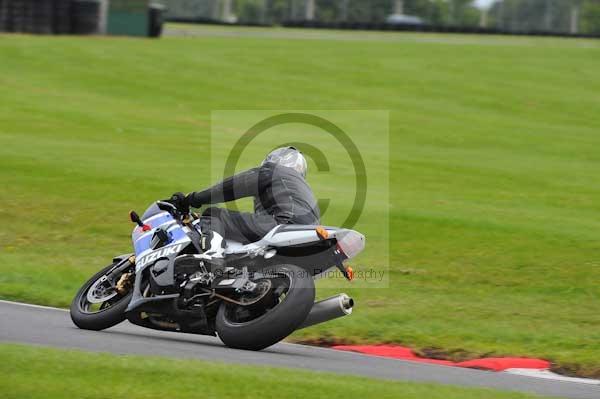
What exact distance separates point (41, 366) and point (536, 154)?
17810mm

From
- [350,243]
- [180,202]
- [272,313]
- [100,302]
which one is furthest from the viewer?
[100,302]

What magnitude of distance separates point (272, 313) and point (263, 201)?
1169 millimetres

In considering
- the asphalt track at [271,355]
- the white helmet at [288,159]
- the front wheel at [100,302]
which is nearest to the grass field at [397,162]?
the asphalt track at [271,355]

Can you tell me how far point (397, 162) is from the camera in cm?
2089

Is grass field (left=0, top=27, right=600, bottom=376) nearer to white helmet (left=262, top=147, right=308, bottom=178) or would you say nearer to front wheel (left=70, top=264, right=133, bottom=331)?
front wheel (left=70, top=264, right=133, bottom=331)

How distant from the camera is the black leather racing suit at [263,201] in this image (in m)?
8.44

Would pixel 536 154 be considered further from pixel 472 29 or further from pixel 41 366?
pixel 472 29

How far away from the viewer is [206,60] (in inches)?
1361

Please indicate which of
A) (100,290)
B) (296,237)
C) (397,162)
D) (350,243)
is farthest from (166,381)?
(397,162)

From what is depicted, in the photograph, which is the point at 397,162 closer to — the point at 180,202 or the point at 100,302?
the point at 180,202

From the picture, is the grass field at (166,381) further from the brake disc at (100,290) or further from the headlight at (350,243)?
the brake disc at (100,290)

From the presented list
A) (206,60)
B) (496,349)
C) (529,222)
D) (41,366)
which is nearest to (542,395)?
(496,349)

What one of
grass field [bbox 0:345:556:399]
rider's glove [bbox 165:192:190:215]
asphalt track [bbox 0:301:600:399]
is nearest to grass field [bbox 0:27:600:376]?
asphalt track [bbox 0:301:600:399]

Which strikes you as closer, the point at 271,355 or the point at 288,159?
the point at 271,355
